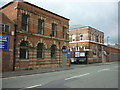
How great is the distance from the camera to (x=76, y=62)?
38344 mm

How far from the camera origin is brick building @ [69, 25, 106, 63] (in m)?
37.2

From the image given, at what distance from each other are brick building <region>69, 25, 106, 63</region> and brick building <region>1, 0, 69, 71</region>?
13.5 metres

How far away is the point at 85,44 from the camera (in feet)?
124

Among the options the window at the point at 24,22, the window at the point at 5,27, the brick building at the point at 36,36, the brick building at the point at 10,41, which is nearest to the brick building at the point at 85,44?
the brick building at the point at 36,36

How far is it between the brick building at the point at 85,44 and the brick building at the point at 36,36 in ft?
44.3

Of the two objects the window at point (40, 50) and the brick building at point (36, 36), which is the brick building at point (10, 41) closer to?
the brick building at point (36, 36)

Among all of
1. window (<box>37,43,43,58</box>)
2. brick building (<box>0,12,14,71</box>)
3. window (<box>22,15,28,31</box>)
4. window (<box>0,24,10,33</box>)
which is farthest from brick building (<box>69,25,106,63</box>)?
window (<box>0,24,10,33</box>)

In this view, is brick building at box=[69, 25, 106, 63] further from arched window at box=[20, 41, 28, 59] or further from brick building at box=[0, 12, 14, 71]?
brick building at box=[0, 12, 14, 71]

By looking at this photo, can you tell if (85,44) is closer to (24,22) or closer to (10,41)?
(24,22)

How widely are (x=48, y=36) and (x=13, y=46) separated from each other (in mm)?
6601

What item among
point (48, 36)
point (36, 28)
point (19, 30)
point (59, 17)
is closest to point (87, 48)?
point (59, 17)

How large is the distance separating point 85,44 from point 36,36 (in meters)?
21.1

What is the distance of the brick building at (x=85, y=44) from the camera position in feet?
122

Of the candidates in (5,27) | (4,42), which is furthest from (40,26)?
(4,42)
